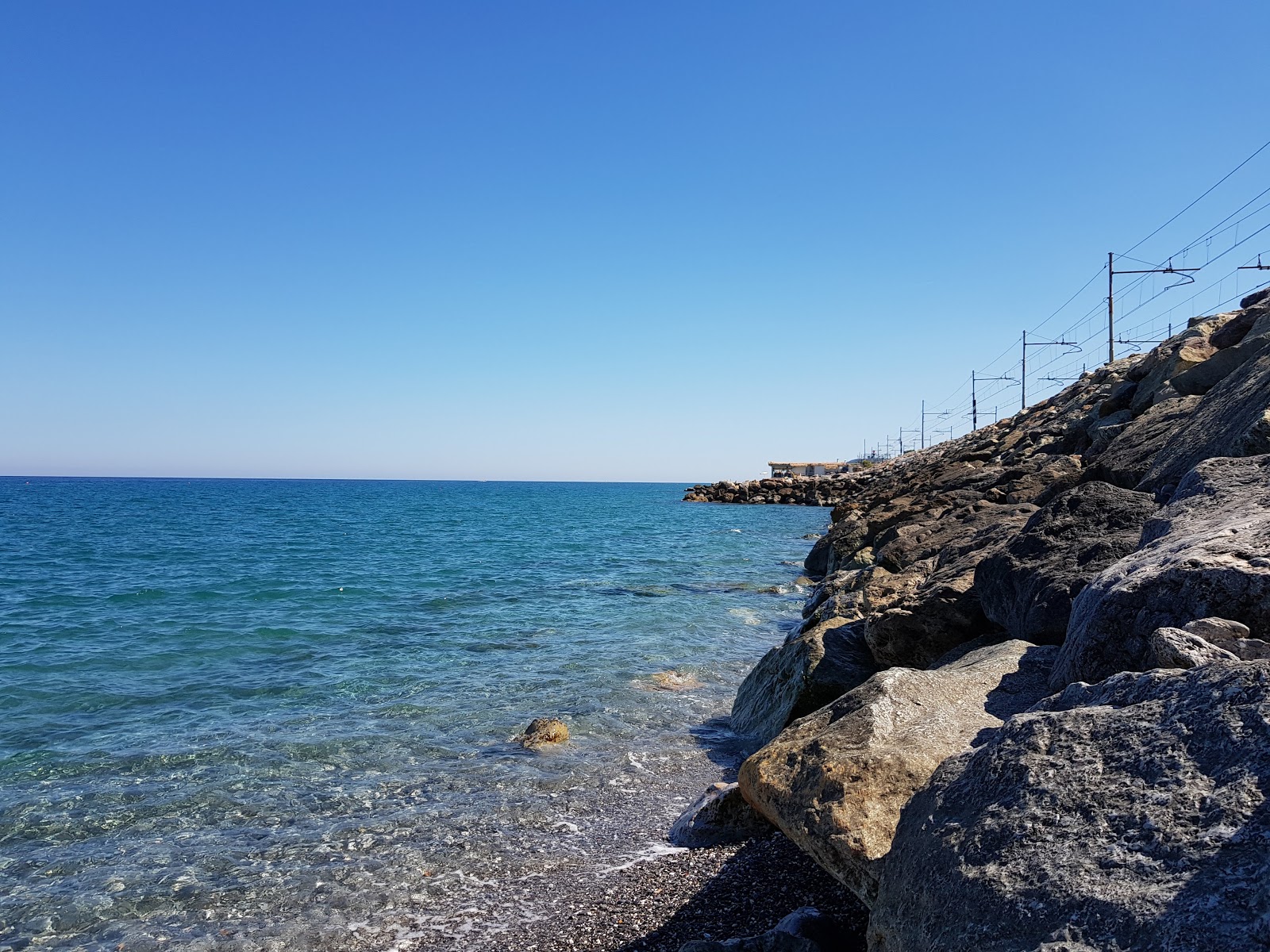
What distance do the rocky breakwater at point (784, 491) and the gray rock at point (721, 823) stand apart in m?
71.5

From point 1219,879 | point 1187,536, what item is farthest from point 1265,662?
point 1187,536

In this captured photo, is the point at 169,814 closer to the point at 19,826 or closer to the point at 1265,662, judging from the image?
the point at 19,826

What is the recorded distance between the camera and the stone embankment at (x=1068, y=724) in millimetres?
2484

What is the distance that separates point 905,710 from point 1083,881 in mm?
2902

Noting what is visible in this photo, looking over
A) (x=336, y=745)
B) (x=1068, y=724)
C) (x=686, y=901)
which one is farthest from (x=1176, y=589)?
(x=336, y=745)

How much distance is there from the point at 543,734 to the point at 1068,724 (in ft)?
27.4

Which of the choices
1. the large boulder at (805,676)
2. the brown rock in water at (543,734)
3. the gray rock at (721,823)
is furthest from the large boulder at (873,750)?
the brown rock in water at (543,734)

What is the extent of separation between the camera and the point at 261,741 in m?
10.9

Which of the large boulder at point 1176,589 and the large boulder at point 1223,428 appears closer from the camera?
the large boulder at point 1176,589

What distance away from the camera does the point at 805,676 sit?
29.1 ft

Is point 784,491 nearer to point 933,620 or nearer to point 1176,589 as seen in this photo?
point 933,620

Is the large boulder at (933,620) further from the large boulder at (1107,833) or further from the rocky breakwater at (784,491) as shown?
the rocky breakwater at (784,491)

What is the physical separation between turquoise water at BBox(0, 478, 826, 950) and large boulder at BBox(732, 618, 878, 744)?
2.31 feet

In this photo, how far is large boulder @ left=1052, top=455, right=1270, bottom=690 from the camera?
3773 mm
